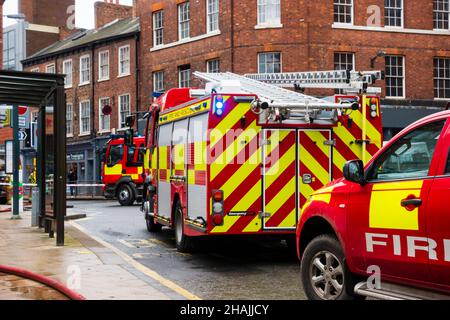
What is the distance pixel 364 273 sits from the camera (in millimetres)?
5965

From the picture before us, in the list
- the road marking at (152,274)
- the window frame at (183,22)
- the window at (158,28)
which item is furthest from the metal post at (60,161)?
the window at (158,28)

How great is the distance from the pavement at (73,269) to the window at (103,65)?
92.3ft

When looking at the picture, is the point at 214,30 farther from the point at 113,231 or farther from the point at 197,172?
the point at 197,172

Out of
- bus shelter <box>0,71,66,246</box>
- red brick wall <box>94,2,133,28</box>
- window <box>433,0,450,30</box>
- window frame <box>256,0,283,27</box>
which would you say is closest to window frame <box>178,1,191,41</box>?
window frame <box>256,0,283,27</box>

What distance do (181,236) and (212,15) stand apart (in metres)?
22.3

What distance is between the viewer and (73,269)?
885cm

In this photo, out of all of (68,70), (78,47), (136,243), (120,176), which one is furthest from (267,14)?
(136,243)

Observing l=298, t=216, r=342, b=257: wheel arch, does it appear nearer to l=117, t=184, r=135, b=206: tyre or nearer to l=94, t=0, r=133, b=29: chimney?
l=117, t=184, r=135, b=206: tyre

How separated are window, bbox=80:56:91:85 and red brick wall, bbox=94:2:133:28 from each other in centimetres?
454

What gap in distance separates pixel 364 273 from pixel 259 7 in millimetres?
25485

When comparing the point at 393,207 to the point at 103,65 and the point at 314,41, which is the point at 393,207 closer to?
the point at 314,41

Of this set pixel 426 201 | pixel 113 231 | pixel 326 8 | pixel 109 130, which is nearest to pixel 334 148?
pixel 426 201

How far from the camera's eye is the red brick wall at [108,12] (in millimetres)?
45906

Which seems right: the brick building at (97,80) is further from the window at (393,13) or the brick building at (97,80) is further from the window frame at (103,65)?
the window at (393,13)
